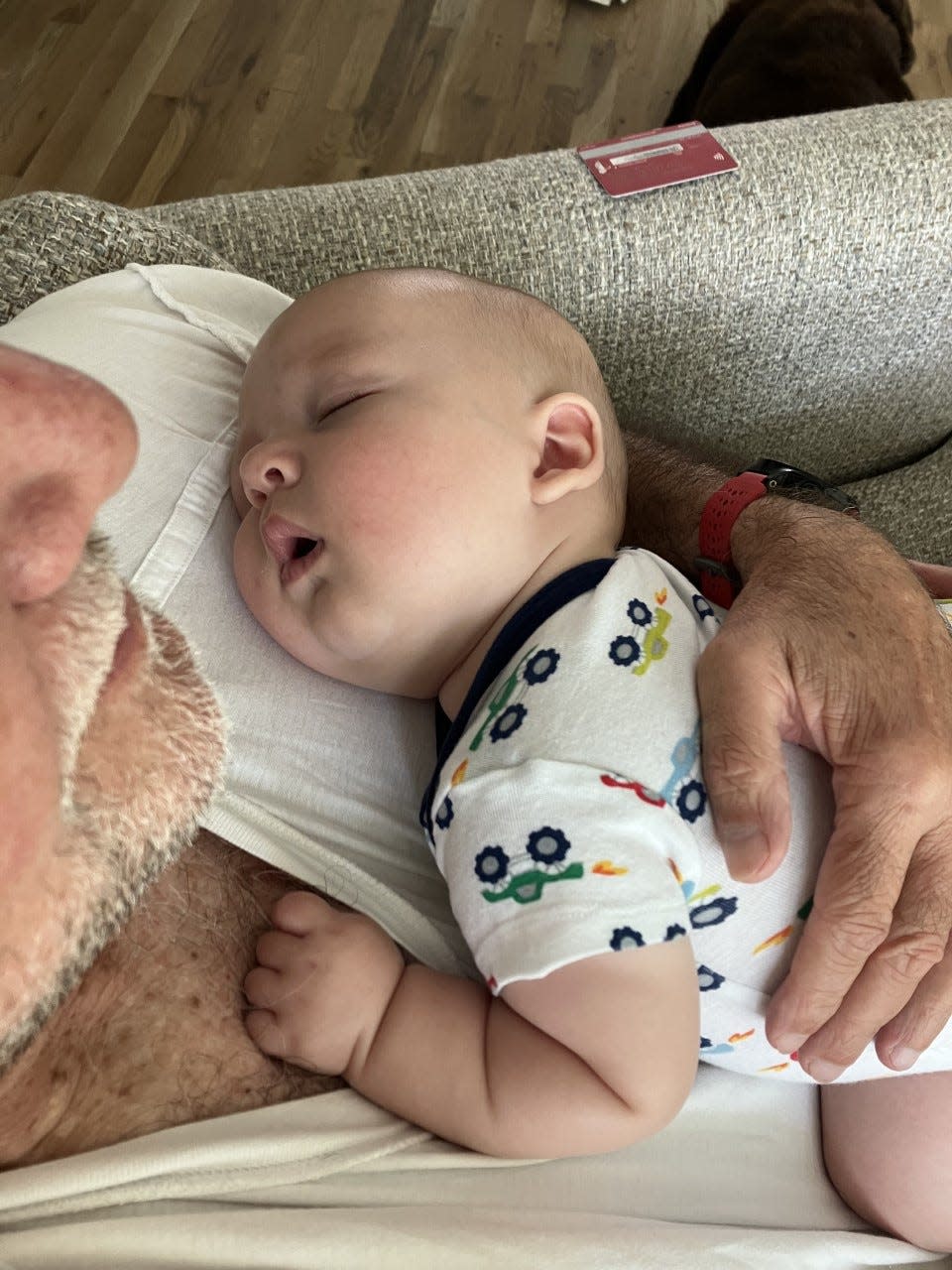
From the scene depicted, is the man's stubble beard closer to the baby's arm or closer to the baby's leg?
the baby's arm

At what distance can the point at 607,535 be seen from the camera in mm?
1039

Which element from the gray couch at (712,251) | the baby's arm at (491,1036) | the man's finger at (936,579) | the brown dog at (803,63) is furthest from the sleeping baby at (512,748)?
the brown dog at (803,63)

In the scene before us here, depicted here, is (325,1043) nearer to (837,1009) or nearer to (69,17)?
(837,1009)

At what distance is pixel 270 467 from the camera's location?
0.90m

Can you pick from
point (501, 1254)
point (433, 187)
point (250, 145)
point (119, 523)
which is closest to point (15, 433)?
point (119, 523)

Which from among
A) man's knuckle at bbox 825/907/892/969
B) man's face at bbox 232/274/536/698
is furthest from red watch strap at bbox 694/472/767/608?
man's knuckle at bbox 825/907/892/969

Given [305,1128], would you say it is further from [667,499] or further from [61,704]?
[667,499]

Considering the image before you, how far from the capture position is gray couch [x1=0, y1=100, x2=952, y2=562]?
1.25 m

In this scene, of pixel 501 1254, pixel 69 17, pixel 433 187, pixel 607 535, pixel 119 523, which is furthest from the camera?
pixel 69 17

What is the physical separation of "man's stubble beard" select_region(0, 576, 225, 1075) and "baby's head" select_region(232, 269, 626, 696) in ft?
0.61

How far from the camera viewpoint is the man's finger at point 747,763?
770 millimetres

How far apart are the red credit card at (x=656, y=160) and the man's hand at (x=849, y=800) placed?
626 mm

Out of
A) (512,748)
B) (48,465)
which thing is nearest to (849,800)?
(512,748)

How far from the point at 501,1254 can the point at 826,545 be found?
2.12 feet
